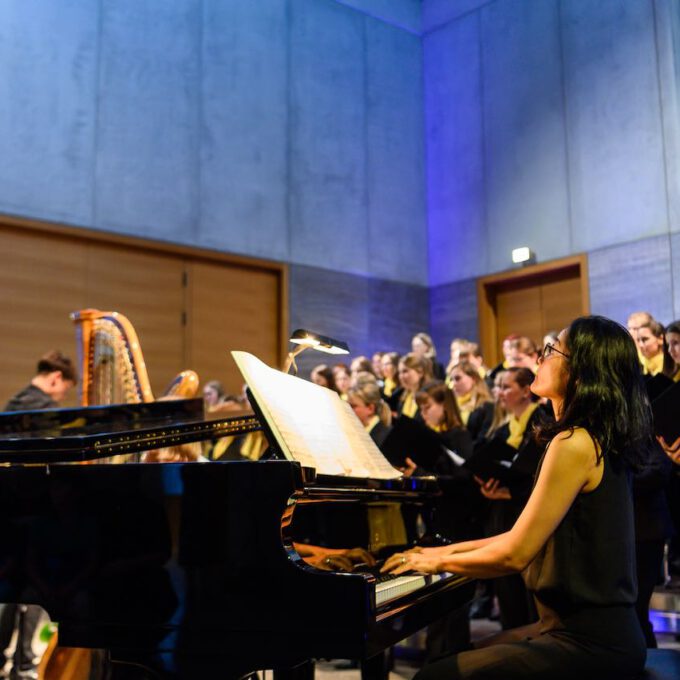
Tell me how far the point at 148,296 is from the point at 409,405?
2999 mm

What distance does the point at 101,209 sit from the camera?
6996 millimetres

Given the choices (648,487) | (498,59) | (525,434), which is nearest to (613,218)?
(498,59)

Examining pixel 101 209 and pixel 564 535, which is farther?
pixel 101 209

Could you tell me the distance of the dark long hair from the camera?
183 centimetres

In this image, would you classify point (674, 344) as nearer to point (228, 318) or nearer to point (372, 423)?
point (372, 423)

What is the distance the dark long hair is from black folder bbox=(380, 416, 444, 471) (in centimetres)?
184

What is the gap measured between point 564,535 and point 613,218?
243 inches

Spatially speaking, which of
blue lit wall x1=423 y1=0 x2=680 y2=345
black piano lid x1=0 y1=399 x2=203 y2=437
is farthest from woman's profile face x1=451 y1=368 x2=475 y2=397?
blue lit wall x1=423 y1=0 x2=680 y2=345

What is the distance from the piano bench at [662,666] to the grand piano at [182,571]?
0.53m

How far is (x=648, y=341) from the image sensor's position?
4703 mm

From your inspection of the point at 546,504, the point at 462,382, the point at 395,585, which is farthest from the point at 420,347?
the point at 546,504

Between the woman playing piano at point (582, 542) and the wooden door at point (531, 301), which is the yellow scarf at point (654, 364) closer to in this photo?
the wooden door at point (531, 301)

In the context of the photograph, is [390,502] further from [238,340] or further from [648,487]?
[238,340]

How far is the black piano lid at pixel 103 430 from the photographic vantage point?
2094 mm
